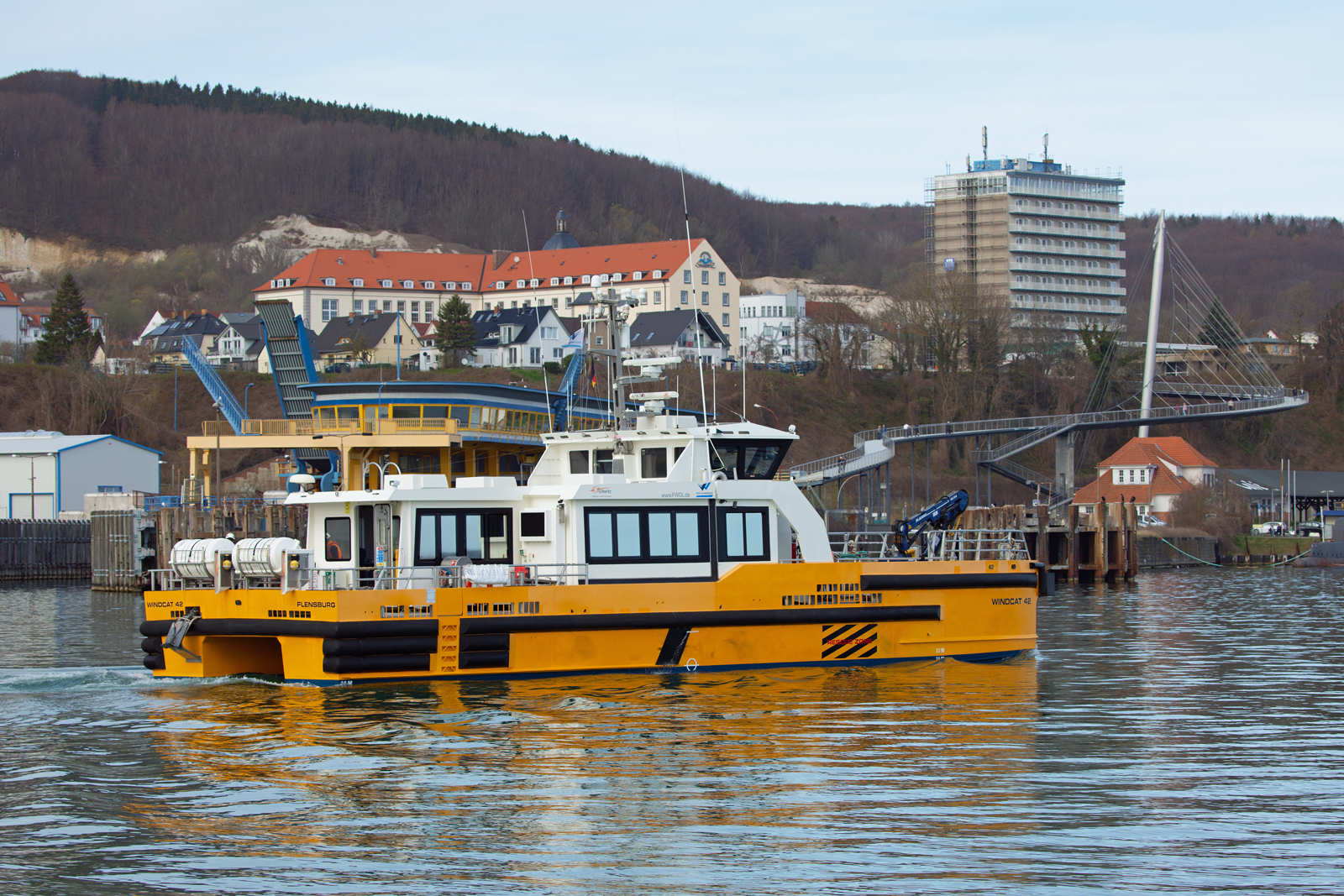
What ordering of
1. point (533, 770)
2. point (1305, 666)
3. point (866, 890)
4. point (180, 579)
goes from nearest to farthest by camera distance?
point (866, 890), point (533, 770), point (180, 579), point (1305, 666)

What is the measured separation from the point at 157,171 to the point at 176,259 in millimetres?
42504

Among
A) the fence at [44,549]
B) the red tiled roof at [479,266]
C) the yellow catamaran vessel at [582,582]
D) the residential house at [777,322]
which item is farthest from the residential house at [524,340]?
the yellow catamaran vessel at [582,582]

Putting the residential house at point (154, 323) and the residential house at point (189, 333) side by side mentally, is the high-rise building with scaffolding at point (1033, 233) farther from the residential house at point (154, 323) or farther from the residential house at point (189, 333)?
the residential house at point (154, 323)

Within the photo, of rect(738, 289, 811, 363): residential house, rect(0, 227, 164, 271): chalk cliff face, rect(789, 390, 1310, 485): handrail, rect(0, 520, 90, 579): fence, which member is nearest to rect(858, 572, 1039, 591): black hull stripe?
rect(0, 520, 90, 579): fence

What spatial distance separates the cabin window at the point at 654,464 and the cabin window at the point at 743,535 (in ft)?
4.23

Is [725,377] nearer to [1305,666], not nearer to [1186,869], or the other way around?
[1305,666]

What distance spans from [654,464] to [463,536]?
3285 millimetres

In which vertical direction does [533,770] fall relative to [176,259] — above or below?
below

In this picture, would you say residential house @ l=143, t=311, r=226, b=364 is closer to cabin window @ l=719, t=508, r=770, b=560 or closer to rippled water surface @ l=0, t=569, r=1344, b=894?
cabin window @ l=719, t=508, r=770, b=560

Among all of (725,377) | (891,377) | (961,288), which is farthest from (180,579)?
(891,377)

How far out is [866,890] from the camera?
32.3ft

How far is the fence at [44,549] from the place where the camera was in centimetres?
4966

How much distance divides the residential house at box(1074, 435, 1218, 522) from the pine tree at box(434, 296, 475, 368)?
43272 millimetres

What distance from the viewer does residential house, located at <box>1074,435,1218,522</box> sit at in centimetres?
7319
